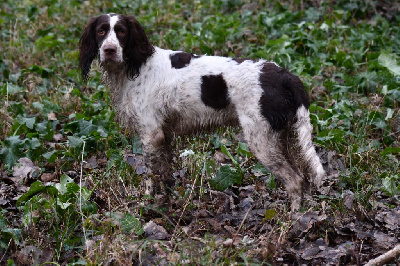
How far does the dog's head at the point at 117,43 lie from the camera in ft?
14.6

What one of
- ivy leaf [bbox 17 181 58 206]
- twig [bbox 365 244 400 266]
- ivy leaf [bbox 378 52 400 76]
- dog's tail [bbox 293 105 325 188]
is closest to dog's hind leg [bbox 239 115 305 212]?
dog's tail [bbox 293 105 325 188]

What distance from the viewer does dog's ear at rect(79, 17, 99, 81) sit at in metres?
4.60

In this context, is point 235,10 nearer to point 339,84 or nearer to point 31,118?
point 339,84

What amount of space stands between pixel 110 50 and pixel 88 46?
369 millimetres

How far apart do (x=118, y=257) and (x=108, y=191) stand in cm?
132

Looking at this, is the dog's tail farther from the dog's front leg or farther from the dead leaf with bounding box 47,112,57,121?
the dead leaf with bounding box 47,112,57,121

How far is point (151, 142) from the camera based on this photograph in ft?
15.0

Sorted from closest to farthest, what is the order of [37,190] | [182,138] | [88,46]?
[37,190], [88,46], [182,138]

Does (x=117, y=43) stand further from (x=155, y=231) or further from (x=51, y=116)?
(x=51, y=116)

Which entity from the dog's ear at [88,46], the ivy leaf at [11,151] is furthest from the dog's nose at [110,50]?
the ivy leaf at [11,151]

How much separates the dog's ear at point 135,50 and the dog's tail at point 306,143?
133 centimetres

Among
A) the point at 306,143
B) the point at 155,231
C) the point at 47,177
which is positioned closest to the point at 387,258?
the point at 306,143

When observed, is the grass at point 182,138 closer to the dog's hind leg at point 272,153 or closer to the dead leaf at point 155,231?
the dead leaf at point 155,231

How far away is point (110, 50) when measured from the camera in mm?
4383
